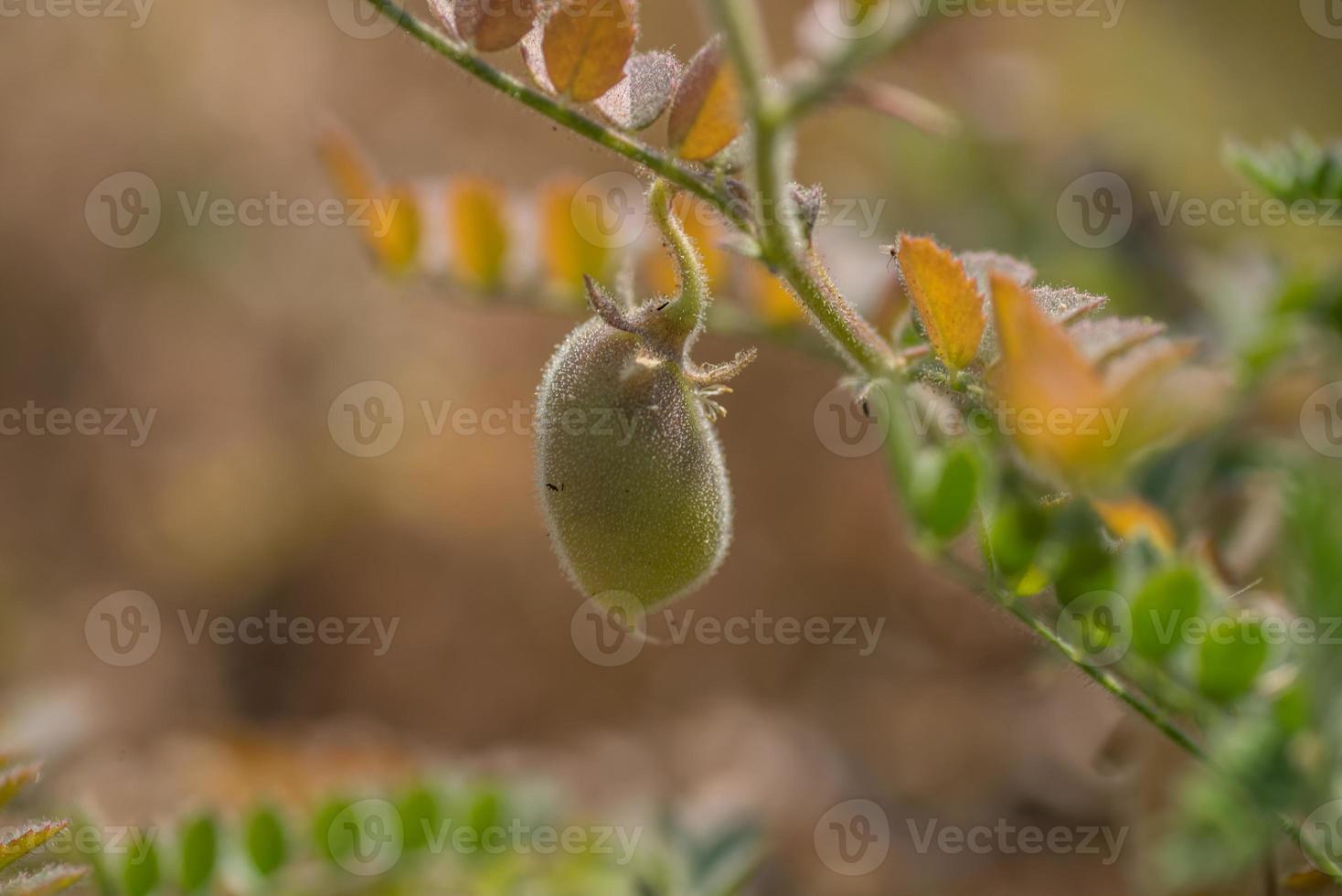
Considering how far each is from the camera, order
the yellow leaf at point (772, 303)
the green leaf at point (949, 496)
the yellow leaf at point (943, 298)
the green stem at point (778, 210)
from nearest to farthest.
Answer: the green stem at point (778, 210), the yellow leaf at point (943, 298), the green leaf at point (949, 496), the yellow leaf at point (772, 303)

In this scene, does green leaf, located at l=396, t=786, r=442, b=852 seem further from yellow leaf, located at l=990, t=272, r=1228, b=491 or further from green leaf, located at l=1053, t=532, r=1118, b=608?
yellow leaf, located at l=990, t=272, r=1228, b=491

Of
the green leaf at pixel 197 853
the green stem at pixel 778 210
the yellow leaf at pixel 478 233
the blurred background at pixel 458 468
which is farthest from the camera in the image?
the blurred background at pixel 458 468

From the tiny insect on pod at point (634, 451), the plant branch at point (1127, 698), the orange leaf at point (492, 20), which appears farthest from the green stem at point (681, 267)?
the plant branch at point (1127, 698)

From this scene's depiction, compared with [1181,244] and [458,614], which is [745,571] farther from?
[1181,244]

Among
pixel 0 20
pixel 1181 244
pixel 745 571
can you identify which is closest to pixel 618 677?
pixel 745 571

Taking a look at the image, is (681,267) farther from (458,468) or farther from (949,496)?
(458,468)

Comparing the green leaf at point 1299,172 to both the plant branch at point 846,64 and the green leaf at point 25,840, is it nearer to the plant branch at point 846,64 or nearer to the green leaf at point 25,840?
the plant branch at point 846,64
